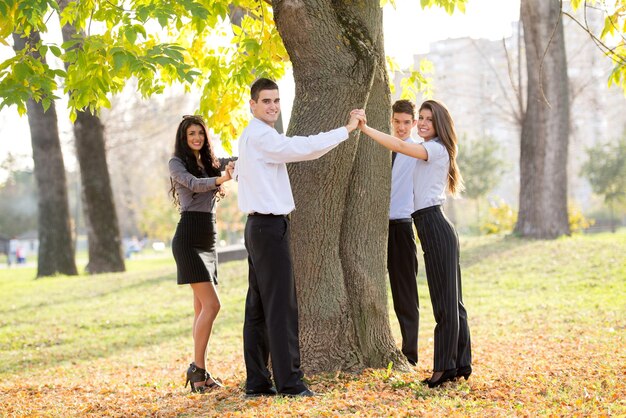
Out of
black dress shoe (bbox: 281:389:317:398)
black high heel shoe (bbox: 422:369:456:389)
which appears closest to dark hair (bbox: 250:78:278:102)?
black dress shoe (bbox: 281:389:317:398)

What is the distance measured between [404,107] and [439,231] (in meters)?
1.32

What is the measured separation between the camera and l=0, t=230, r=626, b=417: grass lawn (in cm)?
554

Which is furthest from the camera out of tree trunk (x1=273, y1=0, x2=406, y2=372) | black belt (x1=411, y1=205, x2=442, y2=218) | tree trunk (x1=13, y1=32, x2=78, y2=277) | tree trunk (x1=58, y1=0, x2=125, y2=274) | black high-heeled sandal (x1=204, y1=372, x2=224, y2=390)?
tree trunk (x1=13, y1=32, x2=78, y2=277)

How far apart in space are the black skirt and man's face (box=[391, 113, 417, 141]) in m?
1.71

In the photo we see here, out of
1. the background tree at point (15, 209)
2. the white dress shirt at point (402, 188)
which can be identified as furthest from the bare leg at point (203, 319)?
the background tree at point (15, 209)

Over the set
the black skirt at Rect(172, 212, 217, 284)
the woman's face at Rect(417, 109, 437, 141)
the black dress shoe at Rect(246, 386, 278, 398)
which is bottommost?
the black dress shoe at Rect(246, 386, 278, 398)

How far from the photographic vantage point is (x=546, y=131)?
18.3 m

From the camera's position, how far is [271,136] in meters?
5.44

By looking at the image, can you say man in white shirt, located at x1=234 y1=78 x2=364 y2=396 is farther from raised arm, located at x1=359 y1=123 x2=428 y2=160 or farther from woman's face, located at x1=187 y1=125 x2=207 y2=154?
woman's face, located at x1=187 y1=125 x2=207 y2=154

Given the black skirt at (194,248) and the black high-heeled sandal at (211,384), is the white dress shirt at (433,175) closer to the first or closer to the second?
the black skirt at (194,248)

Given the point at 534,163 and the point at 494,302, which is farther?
the point at 534,163

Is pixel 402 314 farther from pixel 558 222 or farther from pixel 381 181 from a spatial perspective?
pixel 558 222

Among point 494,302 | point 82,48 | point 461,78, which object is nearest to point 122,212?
point 461,78

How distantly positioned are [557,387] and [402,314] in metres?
1.46
